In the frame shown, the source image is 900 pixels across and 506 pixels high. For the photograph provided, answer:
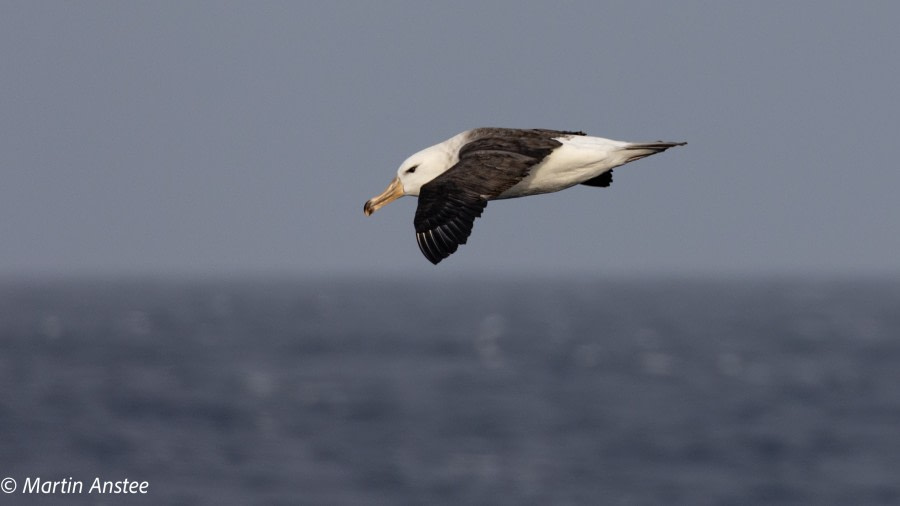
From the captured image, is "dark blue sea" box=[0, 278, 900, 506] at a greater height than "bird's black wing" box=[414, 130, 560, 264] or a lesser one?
greater

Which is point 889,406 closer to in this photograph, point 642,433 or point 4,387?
point 642,433

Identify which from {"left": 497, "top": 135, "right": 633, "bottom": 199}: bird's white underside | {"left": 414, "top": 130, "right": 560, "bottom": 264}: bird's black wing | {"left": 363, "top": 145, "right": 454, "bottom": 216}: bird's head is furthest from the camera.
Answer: {"left": 363, "top": 145, "right": 454, "bottom": 216}: bird's head

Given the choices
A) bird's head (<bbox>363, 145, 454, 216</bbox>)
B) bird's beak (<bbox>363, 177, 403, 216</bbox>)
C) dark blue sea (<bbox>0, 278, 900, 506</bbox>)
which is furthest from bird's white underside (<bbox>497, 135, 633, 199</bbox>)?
dark blue sea (<bbox>0, 278, 900, 506</bbox>)

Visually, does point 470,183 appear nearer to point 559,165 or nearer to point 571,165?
point 559,165

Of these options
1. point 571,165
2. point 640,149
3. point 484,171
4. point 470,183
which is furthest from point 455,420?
point 470,183

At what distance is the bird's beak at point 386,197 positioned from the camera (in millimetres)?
14266

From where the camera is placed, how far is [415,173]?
14797 millimetres

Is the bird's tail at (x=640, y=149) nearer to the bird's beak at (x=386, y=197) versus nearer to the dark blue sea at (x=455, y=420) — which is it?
the bird's beak at (x=386, y=197)

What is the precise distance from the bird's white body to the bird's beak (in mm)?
71

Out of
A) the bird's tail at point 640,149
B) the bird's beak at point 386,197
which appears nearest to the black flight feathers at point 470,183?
the bird's beak at point 386,197

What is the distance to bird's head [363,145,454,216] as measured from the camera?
1455cm

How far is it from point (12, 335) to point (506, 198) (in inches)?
6122

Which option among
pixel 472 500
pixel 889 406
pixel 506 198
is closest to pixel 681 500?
pixel 472 500

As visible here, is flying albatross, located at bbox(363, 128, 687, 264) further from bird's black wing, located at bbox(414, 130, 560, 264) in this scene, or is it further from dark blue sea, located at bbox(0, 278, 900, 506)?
dark blue sea, located at bbox(0, 278, 900, 506)
